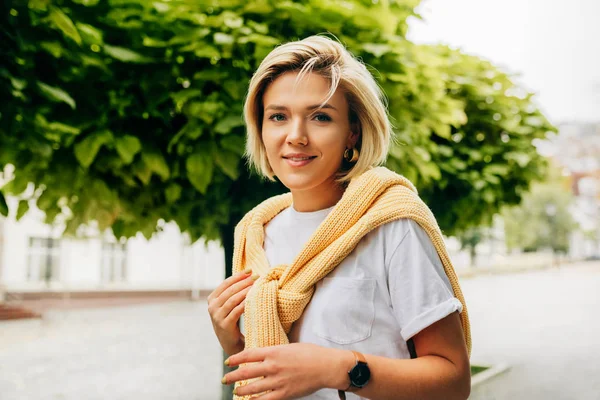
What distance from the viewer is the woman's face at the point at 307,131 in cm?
93

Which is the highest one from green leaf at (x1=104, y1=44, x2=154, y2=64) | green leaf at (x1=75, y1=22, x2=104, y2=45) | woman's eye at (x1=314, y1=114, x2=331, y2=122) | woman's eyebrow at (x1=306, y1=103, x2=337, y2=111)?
green leaf at (x1=75, y1=22, x2=104, y2=45)

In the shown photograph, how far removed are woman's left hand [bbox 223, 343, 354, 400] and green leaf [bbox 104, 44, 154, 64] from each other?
4.37 ft

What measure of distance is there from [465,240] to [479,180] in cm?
2248

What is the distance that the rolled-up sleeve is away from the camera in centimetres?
84

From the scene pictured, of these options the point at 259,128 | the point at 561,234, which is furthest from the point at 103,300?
the point at 561,234

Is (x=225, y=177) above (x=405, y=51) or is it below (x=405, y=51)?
below

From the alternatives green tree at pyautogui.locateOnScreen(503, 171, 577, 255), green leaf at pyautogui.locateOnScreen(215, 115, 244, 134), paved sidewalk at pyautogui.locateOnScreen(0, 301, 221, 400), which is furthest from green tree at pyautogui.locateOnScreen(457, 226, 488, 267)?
green leaf at pyautogui.locateOnScreen(215, 115, 244, 134)

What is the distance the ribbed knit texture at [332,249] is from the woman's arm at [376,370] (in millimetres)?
109

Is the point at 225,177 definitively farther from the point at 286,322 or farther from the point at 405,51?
the point at 286,322

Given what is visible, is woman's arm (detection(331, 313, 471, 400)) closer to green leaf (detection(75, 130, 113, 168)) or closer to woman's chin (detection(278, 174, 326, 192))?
woman's chin (detection(278, 174, 326, 192))

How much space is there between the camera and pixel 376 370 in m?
0.81

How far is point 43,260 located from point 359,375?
14.2 meters

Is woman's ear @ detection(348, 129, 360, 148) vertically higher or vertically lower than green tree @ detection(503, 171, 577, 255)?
higher

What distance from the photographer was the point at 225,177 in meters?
2.16
